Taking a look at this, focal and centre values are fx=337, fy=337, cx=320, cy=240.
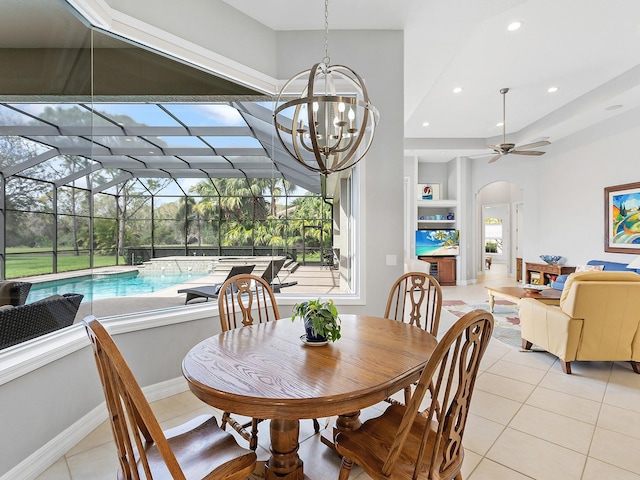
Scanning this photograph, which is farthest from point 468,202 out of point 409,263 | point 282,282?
point 282,282

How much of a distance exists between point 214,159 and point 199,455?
2561 millimetres

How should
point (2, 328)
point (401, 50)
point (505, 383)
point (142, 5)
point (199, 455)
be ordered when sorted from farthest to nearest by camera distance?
1. point (401, 50)
2. point (505, 383)
3. point (142, 5)
4. point (2, 328)
5. point (199, 455)

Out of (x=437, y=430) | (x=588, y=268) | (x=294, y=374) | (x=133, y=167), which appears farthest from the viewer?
(x=588, y=268)

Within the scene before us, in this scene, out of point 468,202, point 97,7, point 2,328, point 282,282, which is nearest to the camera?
point 2,328

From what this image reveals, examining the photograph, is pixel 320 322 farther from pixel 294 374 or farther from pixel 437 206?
pixel 437 206

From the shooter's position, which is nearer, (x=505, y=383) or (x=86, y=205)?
(x=86, y=205)

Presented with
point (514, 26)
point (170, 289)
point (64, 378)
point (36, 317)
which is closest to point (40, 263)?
point (36, 317)

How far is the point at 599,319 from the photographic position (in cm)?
313

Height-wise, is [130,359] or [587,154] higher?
[587,154]

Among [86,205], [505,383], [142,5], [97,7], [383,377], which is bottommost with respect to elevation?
[505,383]

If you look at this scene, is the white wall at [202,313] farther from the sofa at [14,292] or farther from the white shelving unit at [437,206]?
the white shelving unit at [437,206]

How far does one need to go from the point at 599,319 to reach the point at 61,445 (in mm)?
4311

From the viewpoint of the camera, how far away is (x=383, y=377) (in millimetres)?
1357

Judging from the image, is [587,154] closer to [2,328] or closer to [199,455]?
[199,455]
